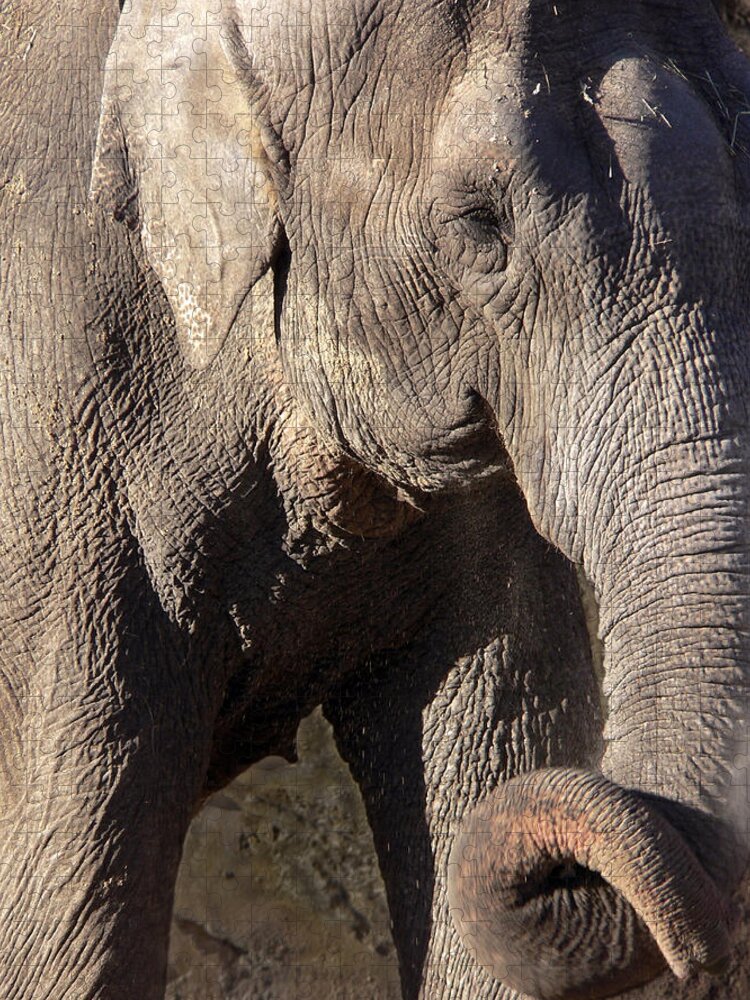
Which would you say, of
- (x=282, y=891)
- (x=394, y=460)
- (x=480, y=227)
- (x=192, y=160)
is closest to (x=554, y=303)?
(x=480, y=227)

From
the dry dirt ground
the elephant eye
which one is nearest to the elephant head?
the elephant eye

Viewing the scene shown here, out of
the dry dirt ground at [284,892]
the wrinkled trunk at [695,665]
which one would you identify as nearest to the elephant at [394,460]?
the wrinkled trunk at [695,665]

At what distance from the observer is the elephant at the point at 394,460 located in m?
1.68

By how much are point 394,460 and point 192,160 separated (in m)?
0.36

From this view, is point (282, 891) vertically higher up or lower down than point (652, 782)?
higher up

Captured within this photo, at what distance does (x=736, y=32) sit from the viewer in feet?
11.4

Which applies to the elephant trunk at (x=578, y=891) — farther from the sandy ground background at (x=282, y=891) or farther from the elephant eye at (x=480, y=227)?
the sandy ground background at (x=282, y=891)

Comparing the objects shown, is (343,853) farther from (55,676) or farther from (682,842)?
(682,842)

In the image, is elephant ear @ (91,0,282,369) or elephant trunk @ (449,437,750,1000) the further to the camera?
elephant ear @ (91,0,282,369)

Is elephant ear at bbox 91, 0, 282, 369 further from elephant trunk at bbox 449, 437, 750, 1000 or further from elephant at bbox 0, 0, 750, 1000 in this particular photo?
elephant trunk at bbox 449, 437, 750, 1000

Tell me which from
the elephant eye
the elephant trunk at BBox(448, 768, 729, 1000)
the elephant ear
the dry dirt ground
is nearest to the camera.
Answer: the elephant trunk at BBox(448, 768, 729, 1000)

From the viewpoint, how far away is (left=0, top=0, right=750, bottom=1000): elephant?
168 cm

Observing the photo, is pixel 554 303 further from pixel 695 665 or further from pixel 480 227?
pixel 695 665

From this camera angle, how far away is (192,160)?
6.20ft
